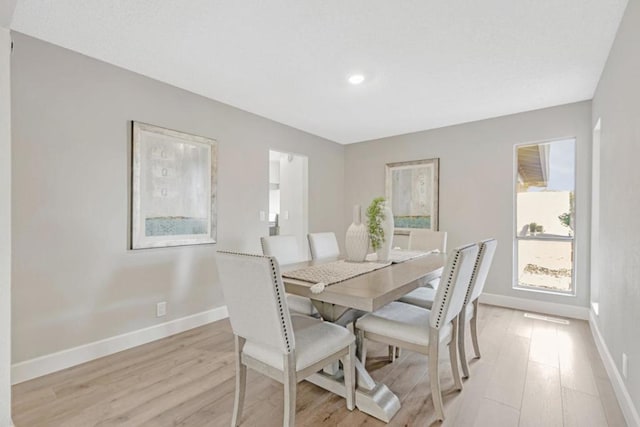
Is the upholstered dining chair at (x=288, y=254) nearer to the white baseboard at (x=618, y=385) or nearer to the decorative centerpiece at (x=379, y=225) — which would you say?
the decorative centerpiece at (x=379, y=225)

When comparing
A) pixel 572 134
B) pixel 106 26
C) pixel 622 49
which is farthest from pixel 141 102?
pixel 572 134

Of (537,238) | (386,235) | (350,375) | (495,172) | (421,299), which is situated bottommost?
(350,375)

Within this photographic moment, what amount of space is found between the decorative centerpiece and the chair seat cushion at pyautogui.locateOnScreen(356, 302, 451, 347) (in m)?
0.63

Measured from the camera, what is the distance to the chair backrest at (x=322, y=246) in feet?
9.71

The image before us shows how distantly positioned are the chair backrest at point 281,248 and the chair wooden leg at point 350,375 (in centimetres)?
109

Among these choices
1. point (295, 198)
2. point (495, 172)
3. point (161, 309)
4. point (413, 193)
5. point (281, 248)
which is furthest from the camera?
point (295, 198)

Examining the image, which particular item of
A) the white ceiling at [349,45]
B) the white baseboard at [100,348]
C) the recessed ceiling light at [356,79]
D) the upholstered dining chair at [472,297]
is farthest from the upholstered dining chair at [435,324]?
the white baseboard at [100,348]

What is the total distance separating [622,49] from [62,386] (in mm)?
4227

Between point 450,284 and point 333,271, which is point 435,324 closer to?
point 450,284

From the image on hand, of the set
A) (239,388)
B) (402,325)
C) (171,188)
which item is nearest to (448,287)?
(402,325)

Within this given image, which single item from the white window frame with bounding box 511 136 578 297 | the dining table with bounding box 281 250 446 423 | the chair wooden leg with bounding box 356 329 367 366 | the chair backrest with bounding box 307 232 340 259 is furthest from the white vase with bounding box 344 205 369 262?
the white window frame with bounding box 511 136 578 297

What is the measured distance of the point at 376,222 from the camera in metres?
2.56

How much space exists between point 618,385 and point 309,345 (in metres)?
1.98
